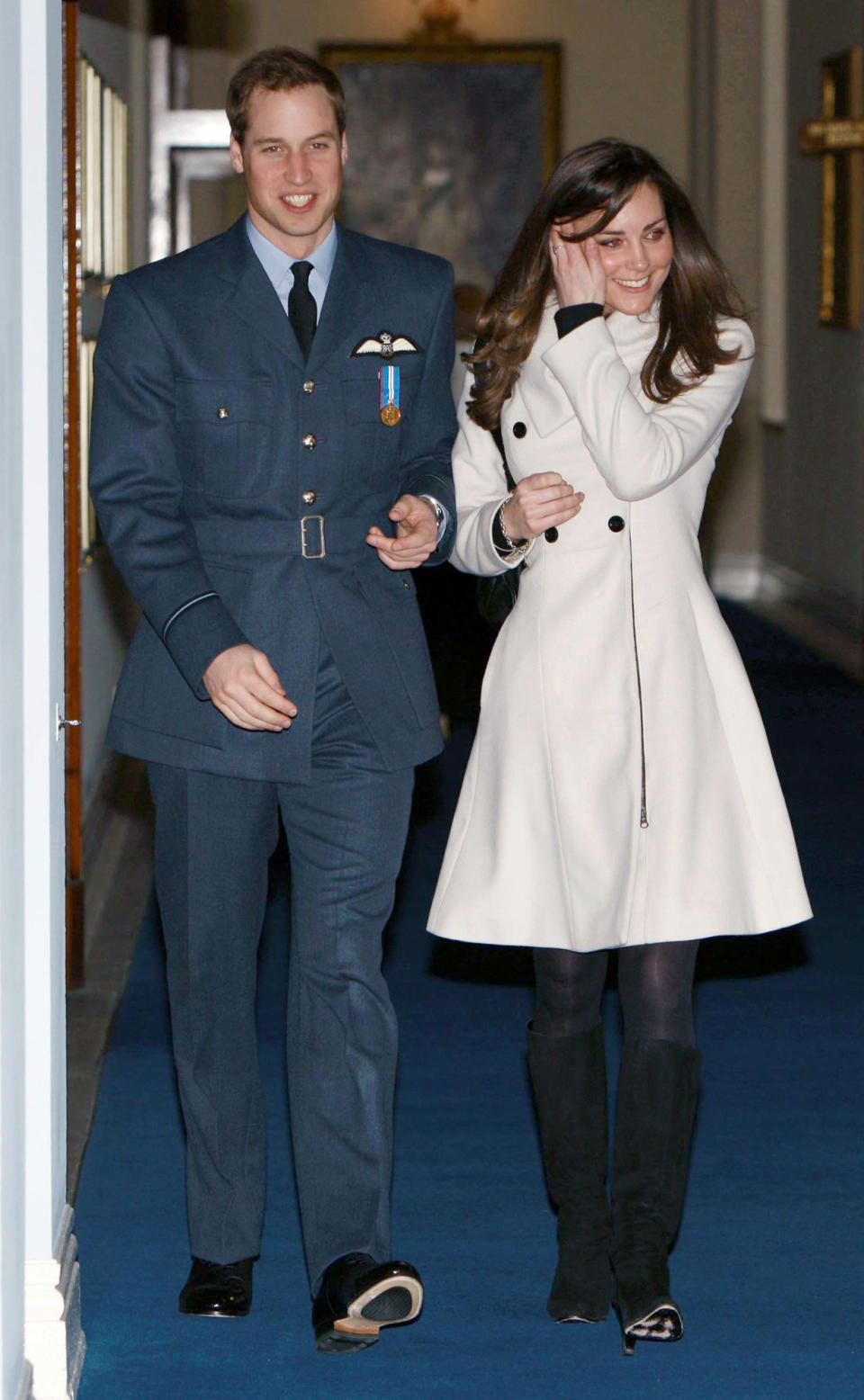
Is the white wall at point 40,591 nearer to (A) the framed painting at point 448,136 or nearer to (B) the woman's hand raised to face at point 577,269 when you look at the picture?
(B) the woman's hand raised to face at point 577,269

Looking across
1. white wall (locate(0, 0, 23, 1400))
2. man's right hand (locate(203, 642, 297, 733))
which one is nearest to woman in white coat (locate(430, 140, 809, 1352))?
man's right hand (locate(203, 642, 297, 733))

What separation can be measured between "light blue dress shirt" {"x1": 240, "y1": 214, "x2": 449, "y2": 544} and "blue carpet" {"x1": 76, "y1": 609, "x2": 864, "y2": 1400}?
1.18 m

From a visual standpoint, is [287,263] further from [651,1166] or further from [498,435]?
[651,1166]

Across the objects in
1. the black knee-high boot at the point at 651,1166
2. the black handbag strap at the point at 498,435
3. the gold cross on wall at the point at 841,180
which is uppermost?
the gold cross on wall at the point at 841,180

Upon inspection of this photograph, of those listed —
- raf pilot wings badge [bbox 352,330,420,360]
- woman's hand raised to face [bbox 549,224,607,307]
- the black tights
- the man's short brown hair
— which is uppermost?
the man's short brown hair

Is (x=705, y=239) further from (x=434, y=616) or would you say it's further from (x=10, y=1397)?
(x=434, y=616)

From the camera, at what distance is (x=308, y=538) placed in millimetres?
3076

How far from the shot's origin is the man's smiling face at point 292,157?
9.75 ft

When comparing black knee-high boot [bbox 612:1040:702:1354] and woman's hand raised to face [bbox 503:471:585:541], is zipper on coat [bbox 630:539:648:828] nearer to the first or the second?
woman's hand raised to face [bbox 503:471:585:541]

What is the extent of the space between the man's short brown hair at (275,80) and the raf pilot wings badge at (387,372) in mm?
291

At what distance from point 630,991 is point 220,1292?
766 mm

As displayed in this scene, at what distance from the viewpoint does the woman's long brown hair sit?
307cm

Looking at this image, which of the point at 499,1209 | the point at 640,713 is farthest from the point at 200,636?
the point at 499,1209

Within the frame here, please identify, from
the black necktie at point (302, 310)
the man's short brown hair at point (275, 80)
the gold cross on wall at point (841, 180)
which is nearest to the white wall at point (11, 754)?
the man's short brown hair at point (275, 80)
